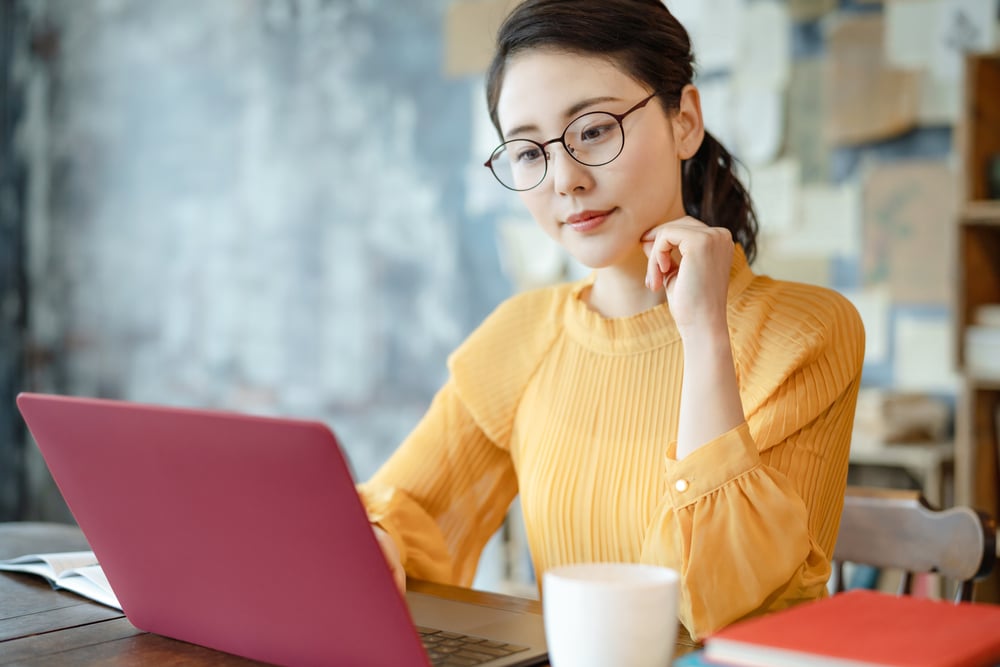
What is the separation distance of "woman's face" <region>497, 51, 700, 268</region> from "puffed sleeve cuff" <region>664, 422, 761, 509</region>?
303 mm

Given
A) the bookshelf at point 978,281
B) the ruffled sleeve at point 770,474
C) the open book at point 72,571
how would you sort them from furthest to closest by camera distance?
the bookshelf at point 978,281, the open book at point 72,571, the ruffled sleeve at point 770,474

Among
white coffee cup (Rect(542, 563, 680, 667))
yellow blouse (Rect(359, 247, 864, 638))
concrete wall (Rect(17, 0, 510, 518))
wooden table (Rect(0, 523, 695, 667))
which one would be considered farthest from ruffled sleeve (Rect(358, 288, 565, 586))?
concrete wall (Rect(17, 0, 510, 518))

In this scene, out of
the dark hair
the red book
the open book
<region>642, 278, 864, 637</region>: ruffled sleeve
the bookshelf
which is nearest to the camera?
the red book

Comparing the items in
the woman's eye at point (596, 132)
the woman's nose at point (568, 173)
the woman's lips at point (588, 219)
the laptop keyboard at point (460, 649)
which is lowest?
the laptop keyboard at point (460, 649)

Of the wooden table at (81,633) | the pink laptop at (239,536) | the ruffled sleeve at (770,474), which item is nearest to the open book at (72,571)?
the wooden table at (81,633)

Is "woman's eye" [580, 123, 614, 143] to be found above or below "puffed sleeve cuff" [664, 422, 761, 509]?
above

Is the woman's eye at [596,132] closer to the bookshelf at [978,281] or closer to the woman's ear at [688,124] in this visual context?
the woman's ear at [688,124]

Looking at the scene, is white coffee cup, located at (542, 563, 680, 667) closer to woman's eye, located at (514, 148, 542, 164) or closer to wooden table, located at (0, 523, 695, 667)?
wooden table, located at (0, 523, 695, 667)

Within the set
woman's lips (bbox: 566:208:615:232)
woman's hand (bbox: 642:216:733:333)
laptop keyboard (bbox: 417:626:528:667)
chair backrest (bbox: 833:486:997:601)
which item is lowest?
chair backrest (bbox: 833:486:997:601)

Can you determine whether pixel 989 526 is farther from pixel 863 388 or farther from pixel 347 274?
pixel 347 274

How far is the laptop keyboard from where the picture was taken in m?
0.84

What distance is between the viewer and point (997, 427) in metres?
2.32

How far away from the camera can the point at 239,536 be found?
30.7 inches

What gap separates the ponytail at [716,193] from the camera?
138 centimetres
